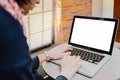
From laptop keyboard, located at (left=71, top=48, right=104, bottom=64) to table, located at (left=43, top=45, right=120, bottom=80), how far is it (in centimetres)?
5

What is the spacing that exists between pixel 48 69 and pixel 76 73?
6.4 inches

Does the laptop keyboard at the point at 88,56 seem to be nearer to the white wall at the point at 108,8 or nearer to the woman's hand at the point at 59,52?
the woman's hand at the point at 59,52

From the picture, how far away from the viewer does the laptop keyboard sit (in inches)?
44.3

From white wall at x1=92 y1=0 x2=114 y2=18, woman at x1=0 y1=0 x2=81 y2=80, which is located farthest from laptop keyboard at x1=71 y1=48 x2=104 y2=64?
white wall at x1=92 y1=0 x2=114 y2=18

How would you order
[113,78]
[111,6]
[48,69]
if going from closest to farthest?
[113,78] < [48,69] < [111,6]

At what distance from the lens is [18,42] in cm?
55

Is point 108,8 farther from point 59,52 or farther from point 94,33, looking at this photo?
point 59,52

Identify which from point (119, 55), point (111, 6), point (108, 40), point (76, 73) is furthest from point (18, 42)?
point (111, 6)

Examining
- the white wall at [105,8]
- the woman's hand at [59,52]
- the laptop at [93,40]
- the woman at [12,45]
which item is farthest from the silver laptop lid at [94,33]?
the white wall at [105,8]

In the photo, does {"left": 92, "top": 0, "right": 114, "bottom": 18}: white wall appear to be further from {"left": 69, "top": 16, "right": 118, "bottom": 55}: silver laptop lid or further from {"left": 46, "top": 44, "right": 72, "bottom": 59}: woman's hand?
{"left": 46, "top": 44, "right": 72, "bottom": 59}: woman's hand

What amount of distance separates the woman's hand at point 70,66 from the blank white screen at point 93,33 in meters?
0.20

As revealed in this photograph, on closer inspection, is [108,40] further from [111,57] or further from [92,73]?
[92,73]

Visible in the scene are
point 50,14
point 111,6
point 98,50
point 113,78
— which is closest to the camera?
point 113,78

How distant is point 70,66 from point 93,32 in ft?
1.12
